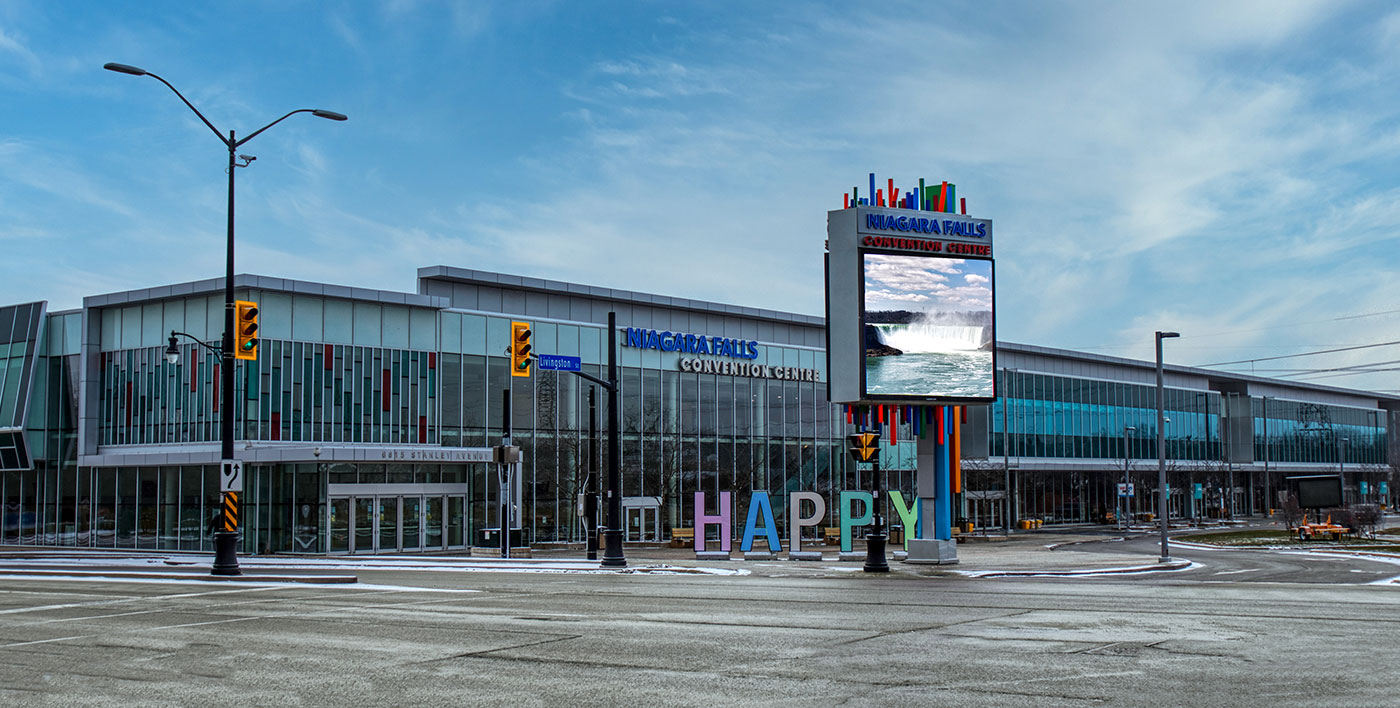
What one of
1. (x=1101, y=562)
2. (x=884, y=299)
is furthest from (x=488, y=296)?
(x=1101, y=562)

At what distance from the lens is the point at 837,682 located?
11.3 m

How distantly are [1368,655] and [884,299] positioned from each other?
2263cm

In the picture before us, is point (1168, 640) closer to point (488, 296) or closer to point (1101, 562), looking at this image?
point (1101, 562)

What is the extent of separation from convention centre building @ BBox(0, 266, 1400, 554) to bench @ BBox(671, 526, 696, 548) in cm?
335

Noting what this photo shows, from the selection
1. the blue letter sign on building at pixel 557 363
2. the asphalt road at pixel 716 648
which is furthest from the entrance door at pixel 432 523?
the asphalt road at pixel 716 648

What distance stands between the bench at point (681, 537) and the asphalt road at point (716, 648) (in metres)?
32.8

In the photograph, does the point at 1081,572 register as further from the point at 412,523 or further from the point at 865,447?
the point at 412,523

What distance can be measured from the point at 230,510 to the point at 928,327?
18.6 m

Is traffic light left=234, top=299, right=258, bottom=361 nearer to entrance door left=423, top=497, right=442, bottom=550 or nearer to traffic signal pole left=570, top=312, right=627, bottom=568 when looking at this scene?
traffic signal pole left=570, top=312, right=627, bottom=568

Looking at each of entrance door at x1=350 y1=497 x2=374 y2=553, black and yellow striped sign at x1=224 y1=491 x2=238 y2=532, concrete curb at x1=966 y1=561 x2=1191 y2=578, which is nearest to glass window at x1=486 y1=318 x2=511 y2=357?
entrance door at x1=350 y1=497 x2=374 y2=553

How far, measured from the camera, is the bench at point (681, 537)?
56.0 metres

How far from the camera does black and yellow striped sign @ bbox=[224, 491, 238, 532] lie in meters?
29.2

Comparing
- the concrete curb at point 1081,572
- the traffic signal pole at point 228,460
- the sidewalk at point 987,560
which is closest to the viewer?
the traffic signal pole at point 228,460

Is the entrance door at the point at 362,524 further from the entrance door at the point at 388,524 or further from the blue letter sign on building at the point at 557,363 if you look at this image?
the blue letter sign on building at the point at 557,363
